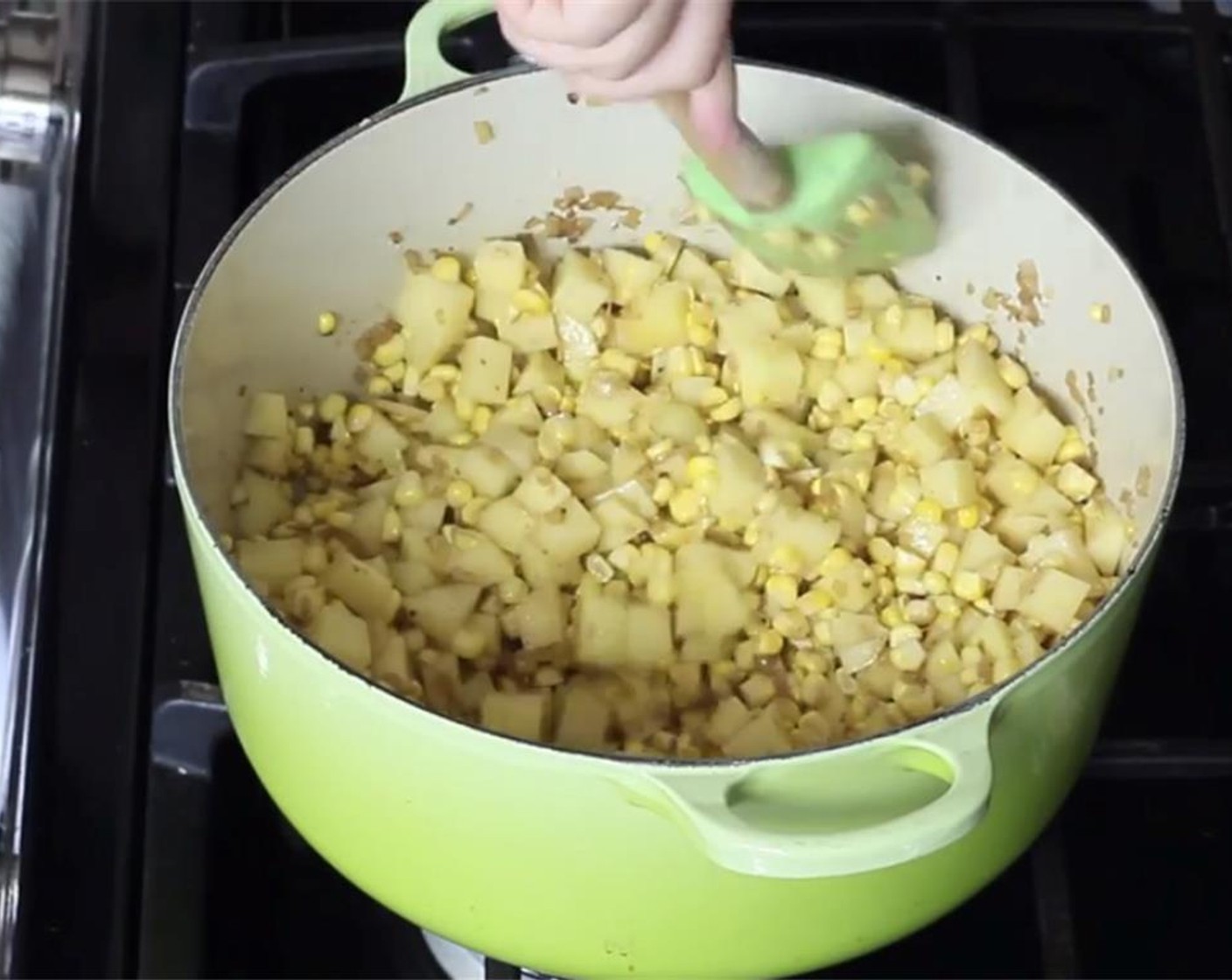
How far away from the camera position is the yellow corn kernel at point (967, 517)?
0.92m

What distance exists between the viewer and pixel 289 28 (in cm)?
112

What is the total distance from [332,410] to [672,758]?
1.11 ft

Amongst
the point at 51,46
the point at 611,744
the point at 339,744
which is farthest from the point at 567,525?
the point at 51,46

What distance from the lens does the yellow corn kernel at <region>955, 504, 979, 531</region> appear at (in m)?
0.92

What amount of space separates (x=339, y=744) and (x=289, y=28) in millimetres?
564

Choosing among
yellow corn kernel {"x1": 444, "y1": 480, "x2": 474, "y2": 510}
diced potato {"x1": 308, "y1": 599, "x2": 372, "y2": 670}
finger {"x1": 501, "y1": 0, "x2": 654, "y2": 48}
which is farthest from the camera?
yellow corn kernel {"x1": 444, "y1": 480, "x2": 474, "y2": 510}

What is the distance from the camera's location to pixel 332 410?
3.17 feet

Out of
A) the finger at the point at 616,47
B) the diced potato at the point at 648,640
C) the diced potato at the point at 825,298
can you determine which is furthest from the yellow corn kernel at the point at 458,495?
the finger at the point at 616,47

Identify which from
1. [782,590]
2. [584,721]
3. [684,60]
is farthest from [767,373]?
[684,60]

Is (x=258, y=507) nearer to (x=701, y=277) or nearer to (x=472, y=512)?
(x=472, y=512)

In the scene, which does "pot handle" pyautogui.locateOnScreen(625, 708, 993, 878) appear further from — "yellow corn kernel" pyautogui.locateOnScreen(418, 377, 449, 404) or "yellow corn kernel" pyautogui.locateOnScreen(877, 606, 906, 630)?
"yellow corn kernel" pyautogui.locateOnScreen(418, 377, 449, 404)

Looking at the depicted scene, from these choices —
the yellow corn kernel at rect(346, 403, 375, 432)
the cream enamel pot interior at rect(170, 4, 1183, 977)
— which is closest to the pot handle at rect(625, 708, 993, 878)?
the cream enamel pot interior at rect(170, 4, 1183, 977)

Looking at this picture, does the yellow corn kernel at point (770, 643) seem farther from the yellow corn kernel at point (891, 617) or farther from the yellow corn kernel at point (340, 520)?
the yellow corn kernel at point (340, 520)

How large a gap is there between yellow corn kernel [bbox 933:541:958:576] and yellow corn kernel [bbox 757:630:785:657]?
3.5 inches
